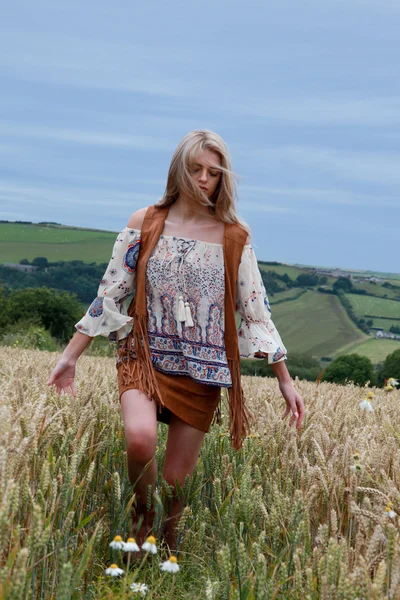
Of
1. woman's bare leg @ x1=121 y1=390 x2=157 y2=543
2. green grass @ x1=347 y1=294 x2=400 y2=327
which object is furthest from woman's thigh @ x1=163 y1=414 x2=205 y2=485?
green grass @ x1=347 y1=294 x2=400 y2=327

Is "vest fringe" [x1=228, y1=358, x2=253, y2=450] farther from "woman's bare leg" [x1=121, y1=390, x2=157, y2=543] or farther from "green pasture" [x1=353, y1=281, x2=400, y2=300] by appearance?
"green pasture" [x1=353, y1=281, x2=400, y2=300]

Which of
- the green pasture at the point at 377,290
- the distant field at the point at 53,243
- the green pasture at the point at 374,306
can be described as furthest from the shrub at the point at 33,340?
the green pasture at the point at 377,290

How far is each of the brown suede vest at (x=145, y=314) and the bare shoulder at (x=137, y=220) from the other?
0.03 meters

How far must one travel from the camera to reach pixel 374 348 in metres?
48.1

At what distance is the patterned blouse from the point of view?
3.71 m

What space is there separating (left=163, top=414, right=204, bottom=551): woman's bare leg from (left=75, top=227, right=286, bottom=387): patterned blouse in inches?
10.1

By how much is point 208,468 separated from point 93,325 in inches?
38.4

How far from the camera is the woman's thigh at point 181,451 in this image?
3.72 m

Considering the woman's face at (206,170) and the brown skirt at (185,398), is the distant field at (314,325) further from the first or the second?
the woman's face at (206,170)

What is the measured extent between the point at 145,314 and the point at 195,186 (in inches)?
25.3

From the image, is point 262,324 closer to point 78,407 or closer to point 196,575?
point 78,407

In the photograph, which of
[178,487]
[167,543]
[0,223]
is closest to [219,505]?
[178,487]

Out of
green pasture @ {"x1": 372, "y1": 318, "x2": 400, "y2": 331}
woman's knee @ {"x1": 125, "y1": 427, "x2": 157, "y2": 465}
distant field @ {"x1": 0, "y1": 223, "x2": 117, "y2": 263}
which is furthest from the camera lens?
distant field @ {"x1": 0, "y1": 223, "x2": 117, "y2": 263}

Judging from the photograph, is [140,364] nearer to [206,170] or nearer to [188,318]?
[188,318]
